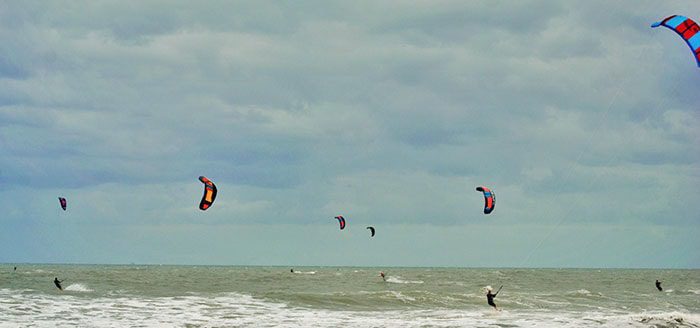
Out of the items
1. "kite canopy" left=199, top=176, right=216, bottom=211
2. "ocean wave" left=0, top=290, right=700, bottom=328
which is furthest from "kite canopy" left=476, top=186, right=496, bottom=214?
"kite canopy" left=199, top=176, right=216, bottom=211

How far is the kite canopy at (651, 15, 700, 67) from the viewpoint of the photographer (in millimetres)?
15789

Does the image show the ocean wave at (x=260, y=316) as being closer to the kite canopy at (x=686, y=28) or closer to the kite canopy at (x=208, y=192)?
the kite canopy at (x=208, y=192)

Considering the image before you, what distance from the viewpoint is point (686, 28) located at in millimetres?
16062

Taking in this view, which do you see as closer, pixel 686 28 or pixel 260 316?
pixel 686 28

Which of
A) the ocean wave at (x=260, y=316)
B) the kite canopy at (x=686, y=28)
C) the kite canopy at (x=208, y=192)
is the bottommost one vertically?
the ocean wave at (x=260, y=316)

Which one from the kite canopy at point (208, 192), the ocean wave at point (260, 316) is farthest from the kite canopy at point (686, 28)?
the kite canopy at point (208, 192)

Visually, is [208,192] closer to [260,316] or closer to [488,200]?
[260,316]

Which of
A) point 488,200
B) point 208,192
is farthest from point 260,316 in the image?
point 488,200

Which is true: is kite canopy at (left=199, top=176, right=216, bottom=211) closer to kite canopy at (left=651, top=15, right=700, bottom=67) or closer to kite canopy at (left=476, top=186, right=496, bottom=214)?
kite canopy at (left=476, top=186, right=496, bottom=214)

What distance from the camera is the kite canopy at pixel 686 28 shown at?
15.8 metres

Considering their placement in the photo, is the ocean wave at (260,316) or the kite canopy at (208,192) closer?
the ocean wave at (260,316)

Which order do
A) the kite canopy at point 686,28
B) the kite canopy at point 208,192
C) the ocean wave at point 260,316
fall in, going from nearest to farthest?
the kite canopy at point 686,28 < the ocean wave at point 260,316 < the kite canopy at point 208,192

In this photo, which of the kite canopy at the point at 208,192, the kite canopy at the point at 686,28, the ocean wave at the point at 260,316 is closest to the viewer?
the kite canopy at the point at 686,28

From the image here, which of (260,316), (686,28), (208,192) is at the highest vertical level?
(686,28)
